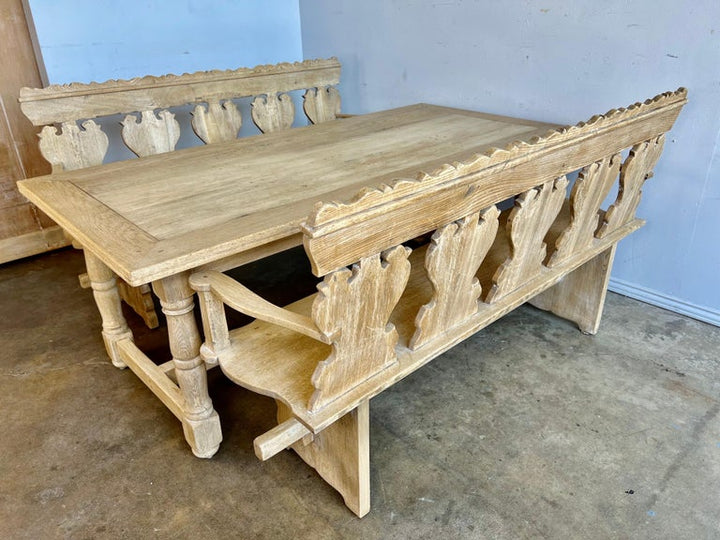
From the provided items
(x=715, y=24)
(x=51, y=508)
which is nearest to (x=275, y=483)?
(x=51, y=508)

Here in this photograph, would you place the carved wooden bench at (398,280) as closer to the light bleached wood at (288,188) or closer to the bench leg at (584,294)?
the light bleached wood at (288,188)

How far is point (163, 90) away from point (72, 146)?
518 mm

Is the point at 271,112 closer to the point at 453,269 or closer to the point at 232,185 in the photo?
the point at 232,185

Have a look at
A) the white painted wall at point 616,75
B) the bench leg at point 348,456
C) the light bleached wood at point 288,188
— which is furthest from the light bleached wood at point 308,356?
the white painted wall at point 616,75

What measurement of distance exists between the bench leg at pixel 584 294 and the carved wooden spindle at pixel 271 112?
5.38ft

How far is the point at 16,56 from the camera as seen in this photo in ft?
9.43

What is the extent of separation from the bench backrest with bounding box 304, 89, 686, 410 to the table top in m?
0.37

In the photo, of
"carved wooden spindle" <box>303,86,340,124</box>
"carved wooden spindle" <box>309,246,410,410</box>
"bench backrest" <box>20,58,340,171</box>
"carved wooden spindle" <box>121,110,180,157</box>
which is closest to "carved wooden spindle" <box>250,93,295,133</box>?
"bench backrest" <box>20,58,340,171</box>

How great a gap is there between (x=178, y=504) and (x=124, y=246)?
2.72 feet

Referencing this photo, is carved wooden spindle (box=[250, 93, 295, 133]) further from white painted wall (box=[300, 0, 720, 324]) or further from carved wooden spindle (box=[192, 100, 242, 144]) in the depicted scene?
white painted wall (box=[300, 0, 720, 324])

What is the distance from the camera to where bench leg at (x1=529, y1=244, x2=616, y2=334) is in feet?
7.41

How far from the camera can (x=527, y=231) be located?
5.11 feet

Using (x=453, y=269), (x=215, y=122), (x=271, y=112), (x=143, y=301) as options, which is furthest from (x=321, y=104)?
(x=453, y=269)

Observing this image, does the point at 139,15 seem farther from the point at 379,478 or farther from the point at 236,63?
the point at 379,478
